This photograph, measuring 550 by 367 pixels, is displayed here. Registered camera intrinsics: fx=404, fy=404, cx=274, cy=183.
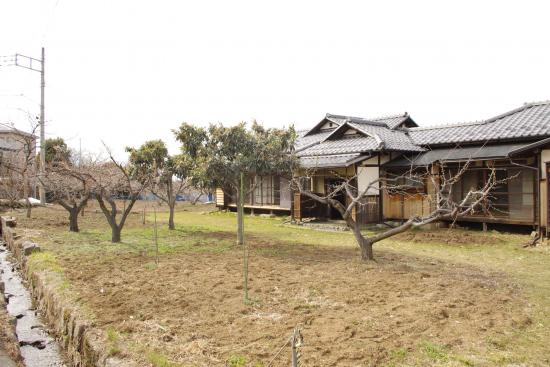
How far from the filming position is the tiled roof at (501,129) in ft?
42.2

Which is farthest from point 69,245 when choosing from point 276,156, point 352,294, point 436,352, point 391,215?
point 391,215

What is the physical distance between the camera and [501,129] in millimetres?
13859

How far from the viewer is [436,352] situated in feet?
13.6

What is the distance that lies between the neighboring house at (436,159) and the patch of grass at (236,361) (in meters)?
8.48

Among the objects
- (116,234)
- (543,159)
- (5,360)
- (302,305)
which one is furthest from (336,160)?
(5,360)

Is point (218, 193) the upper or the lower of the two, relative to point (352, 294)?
upper

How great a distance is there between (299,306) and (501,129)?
11626 millimetres

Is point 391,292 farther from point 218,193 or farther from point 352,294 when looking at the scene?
point 218,193

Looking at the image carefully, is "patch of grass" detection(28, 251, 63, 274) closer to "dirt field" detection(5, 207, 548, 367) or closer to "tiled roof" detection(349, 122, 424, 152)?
"dirt field" detection(5, 207, 548, 367)

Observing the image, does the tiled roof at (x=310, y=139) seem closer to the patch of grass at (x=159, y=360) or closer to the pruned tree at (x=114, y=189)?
the pruned tree at (x=114, y=189)

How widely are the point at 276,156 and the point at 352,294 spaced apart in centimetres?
572

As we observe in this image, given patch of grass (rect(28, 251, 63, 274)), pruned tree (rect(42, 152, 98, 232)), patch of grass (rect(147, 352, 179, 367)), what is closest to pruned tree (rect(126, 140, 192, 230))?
pruned tree (rect(42, 152, 98, 232))

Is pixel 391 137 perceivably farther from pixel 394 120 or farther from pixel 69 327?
pixel 69 327

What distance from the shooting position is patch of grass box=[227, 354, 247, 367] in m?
3.95
